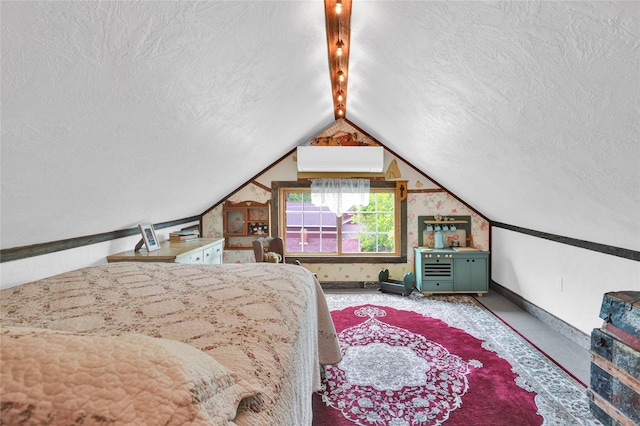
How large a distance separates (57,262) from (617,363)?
11.6ft

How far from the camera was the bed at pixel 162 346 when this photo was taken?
1.66 feet

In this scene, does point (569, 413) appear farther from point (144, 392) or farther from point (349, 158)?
point (349, 158)

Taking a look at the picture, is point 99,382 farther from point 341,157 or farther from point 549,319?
point 341,157

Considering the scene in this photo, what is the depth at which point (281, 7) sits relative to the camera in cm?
157

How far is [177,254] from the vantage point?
2.76 metres

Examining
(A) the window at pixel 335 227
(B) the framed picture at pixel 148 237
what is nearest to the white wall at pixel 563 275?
(A) the window at pixel 335 227

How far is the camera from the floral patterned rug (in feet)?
6.26

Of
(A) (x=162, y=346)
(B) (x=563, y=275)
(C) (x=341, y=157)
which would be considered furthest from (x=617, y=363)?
(C) (x=341, y=157)

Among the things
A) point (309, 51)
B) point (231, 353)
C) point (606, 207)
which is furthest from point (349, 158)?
point (231, 353)

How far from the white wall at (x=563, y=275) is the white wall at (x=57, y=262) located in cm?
414

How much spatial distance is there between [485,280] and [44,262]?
4698mm

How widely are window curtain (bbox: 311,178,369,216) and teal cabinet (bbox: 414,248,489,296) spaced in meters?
1.21

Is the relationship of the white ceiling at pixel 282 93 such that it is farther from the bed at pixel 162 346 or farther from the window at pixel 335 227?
the window at pixel 335 227

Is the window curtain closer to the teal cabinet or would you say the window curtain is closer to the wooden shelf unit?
the wooden shelf unit
